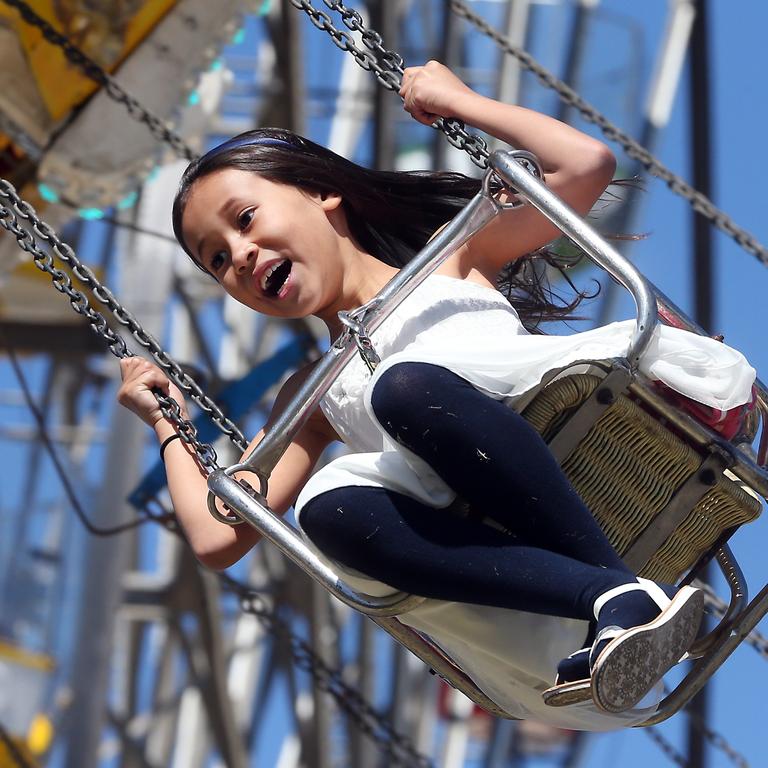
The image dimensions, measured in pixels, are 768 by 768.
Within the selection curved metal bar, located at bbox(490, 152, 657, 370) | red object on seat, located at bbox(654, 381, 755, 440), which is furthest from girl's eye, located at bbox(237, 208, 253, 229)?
red object on seat, located at bbox(654, 381, 755, 440)

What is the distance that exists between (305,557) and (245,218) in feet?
1.99

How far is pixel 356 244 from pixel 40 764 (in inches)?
226

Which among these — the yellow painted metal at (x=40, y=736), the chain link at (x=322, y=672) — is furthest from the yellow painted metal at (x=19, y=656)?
the chain link at (x=322, y=672)

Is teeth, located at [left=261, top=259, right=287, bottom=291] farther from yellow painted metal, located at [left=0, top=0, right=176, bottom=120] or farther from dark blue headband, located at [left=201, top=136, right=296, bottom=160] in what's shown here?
yellow painted metal, located at [left=0, top=0, right=176, bottom=120]

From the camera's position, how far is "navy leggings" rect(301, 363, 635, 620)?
2.30 m

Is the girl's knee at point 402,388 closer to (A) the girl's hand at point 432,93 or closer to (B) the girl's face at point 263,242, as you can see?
(B) the girl's face at point 263,242

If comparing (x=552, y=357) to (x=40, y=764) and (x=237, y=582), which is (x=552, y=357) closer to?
(x=237, y=582)

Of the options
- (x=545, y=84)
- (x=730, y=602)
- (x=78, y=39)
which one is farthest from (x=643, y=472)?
(x=78, y=39)

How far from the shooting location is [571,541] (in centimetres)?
234

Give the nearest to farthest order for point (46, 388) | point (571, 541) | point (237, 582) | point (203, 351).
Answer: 1. point (571, 541)
2. point (237, 582)
3. point (203, 351)
4. point (46, 388)

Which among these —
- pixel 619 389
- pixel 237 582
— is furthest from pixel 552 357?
pixel 237 582

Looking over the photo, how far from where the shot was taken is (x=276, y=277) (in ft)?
8.90

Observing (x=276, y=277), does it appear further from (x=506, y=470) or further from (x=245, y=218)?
(x=506, y=470)

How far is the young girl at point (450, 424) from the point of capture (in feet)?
7.52
